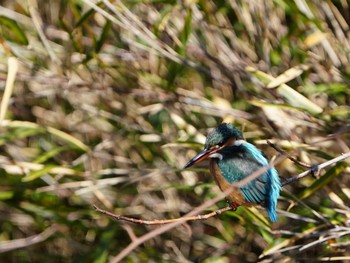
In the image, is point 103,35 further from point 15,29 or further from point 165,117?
point 165,117

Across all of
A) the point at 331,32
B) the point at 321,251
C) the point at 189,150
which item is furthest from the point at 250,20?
the point at 321,251

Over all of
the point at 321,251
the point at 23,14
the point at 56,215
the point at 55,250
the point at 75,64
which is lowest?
the point at 321,251

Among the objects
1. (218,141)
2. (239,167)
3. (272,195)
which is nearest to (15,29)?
(218,141)

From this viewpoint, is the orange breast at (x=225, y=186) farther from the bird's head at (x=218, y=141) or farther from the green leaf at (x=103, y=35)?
the green leaf at (x=103, y=35)

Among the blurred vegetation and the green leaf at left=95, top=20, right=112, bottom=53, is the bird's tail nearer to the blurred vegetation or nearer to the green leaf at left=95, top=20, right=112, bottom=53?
the blurred vegetation

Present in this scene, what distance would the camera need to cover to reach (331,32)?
9.14ft

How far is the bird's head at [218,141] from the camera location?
209 centimetres

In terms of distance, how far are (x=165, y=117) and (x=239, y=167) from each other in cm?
110

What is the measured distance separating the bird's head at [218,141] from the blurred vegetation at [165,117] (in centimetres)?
36

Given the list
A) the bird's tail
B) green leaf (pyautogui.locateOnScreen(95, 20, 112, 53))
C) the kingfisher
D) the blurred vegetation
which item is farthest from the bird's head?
green leaf (pyautogui.locateOnScreen(95, 20, 112, 53))

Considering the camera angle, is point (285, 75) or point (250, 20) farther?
point (250, 20)

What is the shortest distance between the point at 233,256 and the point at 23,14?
1377 mm

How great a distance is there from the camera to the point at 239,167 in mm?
2047

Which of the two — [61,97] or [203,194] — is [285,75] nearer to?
[203,194]
